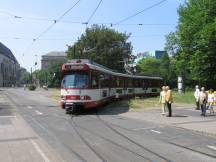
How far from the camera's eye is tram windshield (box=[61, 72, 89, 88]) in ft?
83.5

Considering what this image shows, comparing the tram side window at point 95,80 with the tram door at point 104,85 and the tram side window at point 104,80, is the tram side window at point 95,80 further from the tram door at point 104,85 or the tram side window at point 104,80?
the tram side window at point 104,80

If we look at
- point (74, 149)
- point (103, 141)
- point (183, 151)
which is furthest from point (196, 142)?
point (74, 149)

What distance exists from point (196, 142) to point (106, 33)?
54.9 meters

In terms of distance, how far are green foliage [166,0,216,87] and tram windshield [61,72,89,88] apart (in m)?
31.2

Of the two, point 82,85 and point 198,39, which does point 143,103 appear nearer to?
point 82,85

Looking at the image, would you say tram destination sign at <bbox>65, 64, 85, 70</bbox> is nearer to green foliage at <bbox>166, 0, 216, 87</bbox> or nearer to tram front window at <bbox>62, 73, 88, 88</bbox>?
tram front window at <bbox>62, 73, 88, 88</bbox>

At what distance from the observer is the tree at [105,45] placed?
66125 mm

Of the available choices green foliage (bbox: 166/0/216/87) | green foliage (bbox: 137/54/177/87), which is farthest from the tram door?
green foliage (bbox: 137/54/177/87)

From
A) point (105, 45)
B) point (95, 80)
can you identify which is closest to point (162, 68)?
point (105, 45)

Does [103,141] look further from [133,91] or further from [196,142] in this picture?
[133,91]

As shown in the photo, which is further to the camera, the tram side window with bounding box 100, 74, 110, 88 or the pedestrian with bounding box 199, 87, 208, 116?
the tram side window with bounding box 100, 74, 110, 88

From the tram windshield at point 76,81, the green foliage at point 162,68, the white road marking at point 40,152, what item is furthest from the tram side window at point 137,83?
the green foliage at point 162,68

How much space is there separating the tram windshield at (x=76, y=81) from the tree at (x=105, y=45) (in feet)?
130

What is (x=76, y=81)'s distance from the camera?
84.0 feet
